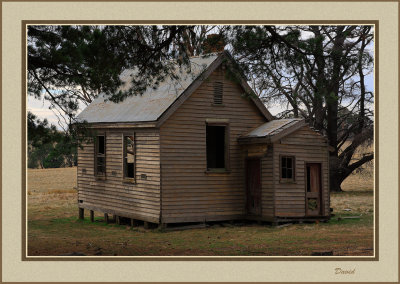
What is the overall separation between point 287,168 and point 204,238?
4411 mm

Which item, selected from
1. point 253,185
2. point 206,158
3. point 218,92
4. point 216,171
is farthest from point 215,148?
point 218,92

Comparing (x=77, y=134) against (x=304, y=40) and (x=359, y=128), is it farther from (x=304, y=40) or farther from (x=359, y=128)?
(x=359, y=128)

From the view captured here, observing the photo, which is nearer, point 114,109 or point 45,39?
point 45,39

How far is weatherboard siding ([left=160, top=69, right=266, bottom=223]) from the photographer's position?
19922mm

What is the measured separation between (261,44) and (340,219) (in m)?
10.4

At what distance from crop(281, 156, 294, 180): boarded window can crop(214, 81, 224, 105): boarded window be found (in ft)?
9.93

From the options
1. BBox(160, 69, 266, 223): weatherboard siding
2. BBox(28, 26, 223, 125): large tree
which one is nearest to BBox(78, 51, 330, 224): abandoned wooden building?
BBox(160, 69, 266, 223): weatherboard siding

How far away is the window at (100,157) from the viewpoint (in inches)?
928

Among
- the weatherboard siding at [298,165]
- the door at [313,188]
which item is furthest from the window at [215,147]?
the door at [313,188]

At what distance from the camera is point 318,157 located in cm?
2142

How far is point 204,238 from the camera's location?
18312 millimetres

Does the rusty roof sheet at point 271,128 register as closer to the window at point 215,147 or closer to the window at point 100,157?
the window at point 215,147

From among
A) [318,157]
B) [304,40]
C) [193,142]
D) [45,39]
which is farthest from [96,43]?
[318,157]

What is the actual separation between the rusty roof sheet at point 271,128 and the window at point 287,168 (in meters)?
1.04
